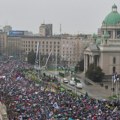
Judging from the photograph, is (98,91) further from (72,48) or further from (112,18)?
(72,48)

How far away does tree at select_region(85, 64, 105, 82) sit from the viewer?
6700cm

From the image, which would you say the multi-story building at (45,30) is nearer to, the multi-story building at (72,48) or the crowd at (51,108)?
the multi-story building at (72,48)

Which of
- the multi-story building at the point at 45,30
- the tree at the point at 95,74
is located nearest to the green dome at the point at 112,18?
the tree at the point at 95,74

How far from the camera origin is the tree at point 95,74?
67000mm

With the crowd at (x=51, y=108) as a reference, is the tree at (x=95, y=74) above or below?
below

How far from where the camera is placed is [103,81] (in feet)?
224

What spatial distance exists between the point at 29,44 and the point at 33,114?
105141 mm

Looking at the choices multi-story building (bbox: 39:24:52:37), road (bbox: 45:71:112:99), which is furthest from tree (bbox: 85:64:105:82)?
multi-story building (bbox: 39:24:52:37)

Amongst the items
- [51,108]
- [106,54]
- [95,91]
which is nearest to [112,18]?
[106,54]

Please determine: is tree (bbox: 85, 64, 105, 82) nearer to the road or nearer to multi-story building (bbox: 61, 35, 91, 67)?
the road

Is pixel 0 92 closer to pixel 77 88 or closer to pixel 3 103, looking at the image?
pixel 3 103

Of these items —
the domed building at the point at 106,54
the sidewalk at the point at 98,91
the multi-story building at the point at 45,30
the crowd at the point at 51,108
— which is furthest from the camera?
the multi-story building at the point at 45,30

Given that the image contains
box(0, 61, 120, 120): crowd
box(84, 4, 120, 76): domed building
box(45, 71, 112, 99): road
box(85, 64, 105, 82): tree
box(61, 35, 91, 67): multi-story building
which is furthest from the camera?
box(61, 35, 91, 67): multi-story building

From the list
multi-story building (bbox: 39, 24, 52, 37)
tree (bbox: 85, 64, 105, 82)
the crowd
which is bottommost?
tree (bbox: 85, 64, 105, 82)
